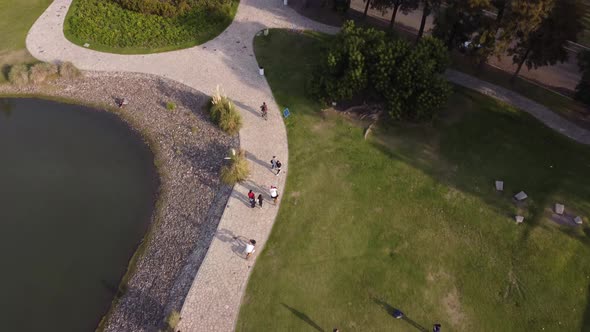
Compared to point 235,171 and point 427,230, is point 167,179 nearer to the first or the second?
point 235,171

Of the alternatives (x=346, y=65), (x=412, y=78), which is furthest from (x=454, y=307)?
(x=346, y=65)

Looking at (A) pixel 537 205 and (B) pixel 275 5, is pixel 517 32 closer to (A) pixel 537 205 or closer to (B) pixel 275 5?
(A) pixel 537 205

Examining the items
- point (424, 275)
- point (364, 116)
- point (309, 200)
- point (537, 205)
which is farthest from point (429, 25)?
point (424, 275)

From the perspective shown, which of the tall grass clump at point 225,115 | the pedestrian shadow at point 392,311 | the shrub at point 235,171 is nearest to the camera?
the pedestrian shadow at point 392,311

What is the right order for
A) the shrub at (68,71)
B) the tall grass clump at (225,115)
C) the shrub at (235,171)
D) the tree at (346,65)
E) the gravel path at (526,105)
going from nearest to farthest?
the shrub at (235,171) → the tree at (346,65) → the gravel path at (526,105) → the tall grass clump at (225,115) → the shrub at (68,71)

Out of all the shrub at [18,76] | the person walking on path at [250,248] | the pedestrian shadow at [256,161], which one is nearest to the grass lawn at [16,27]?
the shrub at [18,76]

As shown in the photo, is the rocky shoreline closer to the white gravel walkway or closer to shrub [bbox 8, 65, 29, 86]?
shrub [bbox 8, 65, 29, 86]

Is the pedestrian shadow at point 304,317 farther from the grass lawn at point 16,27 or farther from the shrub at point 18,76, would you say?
the grass lawn at point 16,27
